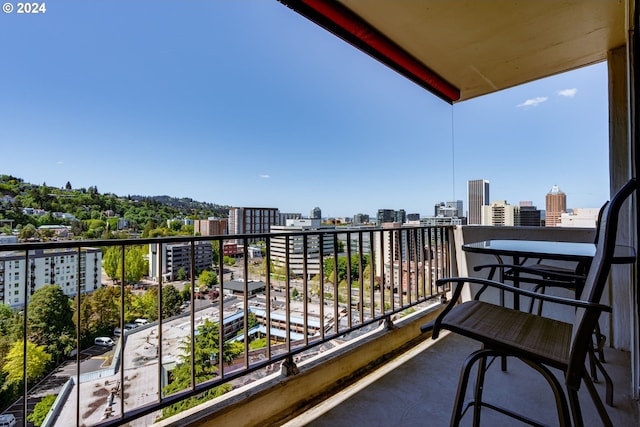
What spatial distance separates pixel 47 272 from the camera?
Answer: 3.86 feet

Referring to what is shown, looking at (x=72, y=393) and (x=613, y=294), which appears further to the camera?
(x=613, y=294)

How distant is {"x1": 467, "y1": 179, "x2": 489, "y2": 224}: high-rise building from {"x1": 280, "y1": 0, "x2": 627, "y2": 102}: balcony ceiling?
4.77ft

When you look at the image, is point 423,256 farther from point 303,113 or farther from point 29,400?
point 303,113

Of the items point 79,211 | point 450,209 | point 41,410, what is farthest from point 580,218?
point 79,211

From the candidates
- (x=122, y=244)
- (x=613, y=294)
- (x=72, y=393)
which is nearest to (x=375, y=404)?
(x=72, y=393)

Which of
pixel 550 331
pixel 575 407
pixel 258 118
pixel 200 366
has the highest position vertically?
pixel 258 118

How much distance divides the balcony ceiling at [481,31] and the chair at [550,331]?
205 cm

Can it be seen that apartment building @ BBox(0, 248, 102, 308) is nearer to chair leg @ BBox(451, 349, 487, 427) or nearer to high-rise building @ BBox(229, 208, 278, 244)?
high-rise building @ BBox(229, 208, 278, 244)

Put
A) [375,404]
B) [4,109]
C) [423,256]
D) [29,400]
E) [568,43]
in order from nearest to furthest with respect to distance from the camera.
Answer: [29,400] → [375,404] → [568,43] → [423,256] → [4,109]

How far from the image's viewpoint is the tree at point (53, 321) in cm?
115

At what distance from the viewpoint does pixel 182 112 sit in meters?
13.2

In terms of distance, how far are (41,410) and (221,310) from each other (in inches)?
32.5

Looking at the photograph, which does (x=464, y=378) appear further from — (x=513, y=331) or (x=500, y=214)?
(x=500, y=214)

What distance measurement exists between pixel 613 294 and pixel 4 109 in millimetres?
8492
